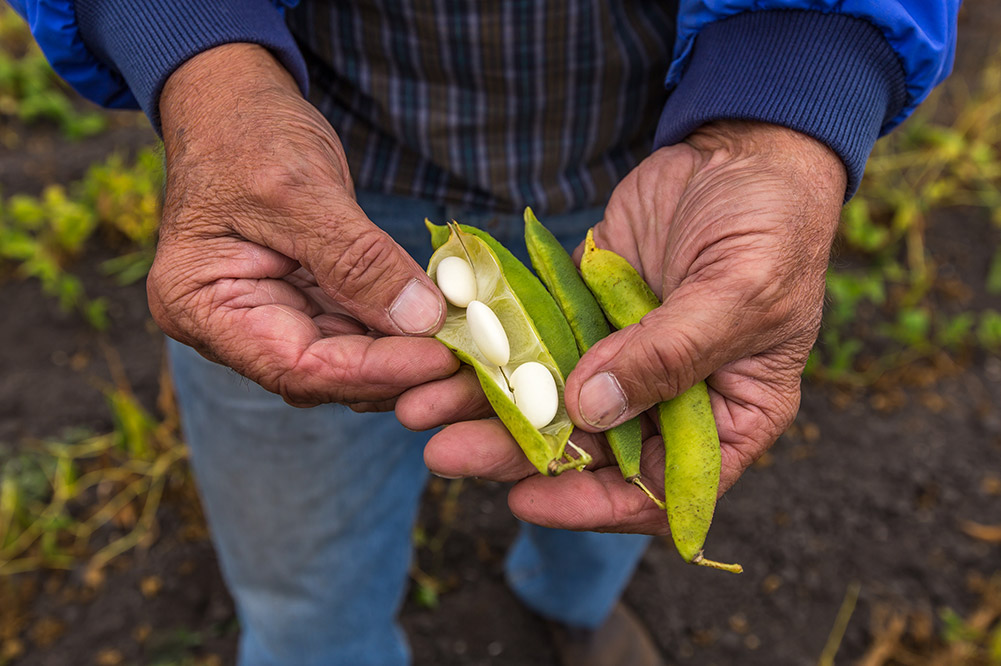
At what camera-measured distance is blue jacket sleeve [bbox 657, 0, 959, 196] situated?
147cm

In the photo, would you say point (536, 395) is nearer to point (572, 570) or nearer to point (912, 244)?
point (572, 570)

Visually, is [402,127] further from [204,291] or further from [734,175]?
[734,175]

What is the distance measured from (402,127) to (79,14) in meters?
0.71

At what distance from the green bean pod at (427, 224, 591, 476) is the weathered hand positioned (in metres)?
0.06

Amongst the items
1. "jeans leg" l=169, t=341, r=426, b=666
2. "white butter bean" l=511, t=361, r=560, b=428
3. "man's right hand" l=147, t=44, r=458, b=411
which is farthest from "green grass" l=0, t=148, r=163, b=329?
"white butter bean" l=511, t=361, r=560, b=428

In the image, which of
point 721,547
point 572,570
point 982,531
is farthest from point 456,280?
point 982,531

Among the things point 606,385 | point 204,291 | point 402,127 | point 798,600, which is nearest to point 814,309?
point 606,385

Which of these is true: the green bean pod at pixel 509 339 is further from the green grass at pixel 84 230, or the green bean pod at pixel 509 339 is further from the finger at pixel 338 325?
the green grass at pixel 84 230

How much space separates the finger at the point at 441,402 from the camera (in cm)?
142

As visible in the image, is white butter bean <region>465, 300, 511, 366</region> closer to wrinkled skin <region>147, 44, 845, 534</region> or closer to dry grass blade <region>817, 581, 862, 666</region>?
wrinkled skin <region>147, 44, 845, 534</region>

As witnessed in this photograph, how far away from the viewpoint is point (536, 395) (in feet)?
4.88

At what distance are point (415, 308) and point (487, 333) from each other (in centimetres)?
17

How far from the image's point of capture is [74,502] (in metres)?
2.92

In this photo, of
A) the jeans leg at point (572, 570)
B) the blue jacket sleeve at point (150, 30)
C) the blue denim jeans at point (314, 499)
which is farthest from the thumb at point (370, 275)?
the jeans leg at point (572, 570)
